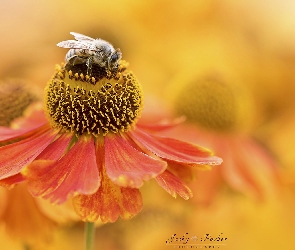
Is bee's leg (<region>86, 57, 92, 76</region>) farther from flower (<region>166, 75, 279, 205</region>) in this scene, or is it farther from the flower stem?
flower (<region>166, 75, 279, 205</region>)

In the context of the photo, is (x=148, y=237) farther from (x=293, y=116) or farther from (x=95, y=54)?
(x=293, y=116)

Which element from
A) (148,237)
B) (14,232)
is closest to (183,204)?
(148,237)

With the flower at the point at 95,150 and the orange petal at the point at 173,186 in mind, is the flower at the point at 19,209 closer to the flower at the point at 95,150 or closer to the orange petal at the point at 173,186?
the flower at the point at 95,150

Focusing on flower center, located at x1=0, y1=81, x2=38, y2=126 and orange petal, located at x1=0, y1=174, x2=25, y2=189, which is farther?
flower center, located at x1=0, y1=81, x2=38, y2=126

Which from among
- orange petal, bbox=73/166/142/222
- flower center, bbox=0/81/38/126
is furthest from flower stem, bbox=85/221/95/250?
flower center, bbox=0/81/38/126

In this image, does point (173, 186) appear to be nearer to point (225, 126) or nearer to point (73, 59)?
point (73, 59)

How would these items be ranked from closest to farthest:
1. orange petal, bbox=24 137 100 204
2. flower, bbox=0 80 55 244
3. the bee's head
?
orange petal, bbox=24 137 100 204
the bee's head
flower, bbox=0 80 55 244

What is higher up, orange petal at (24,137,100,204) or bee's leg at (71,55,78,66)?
bee's leg at (71,55,78,66)
